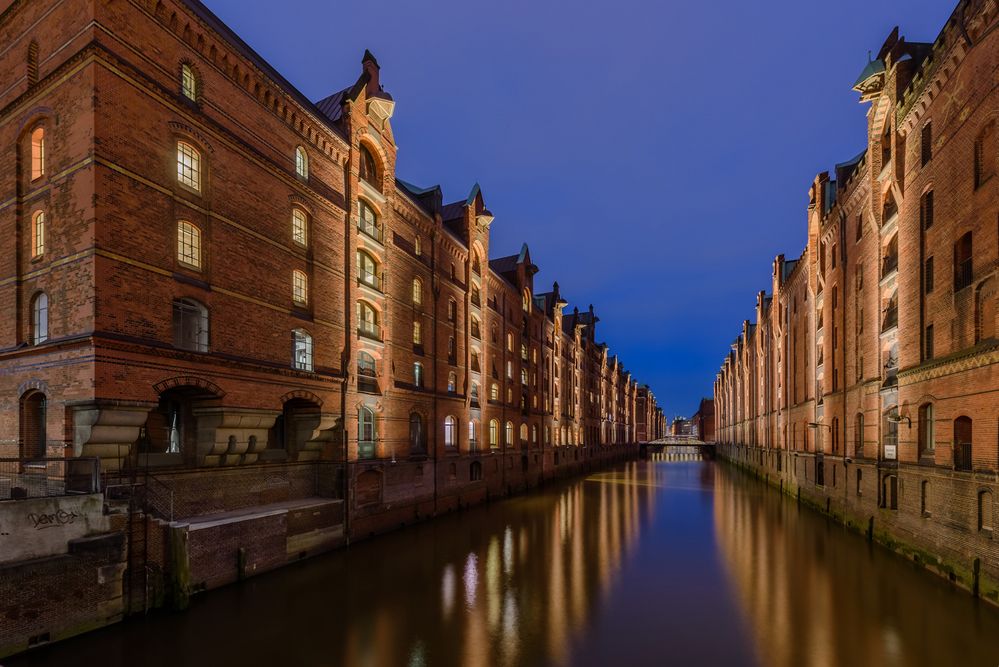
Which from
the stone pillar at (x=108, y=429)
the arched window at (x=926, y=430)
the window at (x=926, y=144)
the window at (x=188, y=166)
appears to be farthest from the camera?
the window at (x=926, y=144)

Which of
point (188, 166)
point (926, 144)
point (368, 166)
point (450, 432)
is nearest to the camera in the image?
point (188, 166)

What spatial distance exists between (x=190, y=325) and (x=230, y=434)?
11.4ft

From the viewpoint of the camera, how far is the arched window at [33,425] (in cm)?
1439

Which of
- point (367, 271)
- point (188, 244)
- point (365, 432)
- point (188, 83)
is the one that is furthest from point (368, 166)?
point (365, 432)

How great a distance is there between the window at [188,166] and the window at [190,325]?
11.5ft

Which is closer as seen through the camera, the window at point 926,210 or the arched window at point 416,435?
the window at point 926,210

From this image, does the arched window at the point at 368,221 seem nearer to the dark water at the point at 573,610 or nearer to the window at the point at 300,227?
the window at the point at 300,227

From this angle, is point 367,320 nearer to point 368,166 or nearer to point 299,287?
A: point 299,287

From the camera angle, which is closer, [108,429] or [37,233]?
[108,429]

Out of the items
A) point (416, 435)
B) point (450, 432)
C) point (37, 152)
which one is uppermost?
point (37, 152)

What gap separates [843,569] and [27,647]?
2236 centimetres

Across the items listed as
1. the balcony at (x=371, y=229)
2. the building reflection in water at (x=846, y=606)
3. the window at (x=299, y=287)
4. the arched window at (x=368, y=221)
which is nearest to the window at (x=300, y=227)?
the window at (x=299, y=287)

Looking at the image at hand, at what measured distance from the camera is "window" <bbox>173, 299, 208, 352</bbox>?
15.3 meters

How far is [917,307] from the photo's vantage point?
59.5 feet
